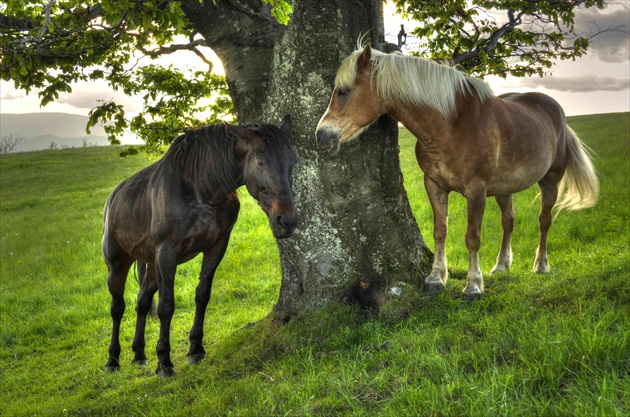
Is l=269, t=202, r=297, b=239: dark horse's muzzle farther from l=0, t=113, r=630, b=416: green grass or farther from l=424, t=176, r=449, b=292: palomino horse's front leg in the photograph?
l=424, t=176, r=449, b=292: palomino horse's front leg

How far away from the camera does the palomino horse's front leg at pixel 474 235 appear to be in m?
5.81

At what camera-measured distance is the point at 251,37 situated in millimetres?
6648

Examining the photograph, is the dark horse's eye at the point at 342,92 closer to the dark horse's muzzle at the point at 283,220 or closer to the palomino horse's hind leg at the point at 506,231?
the dark horse's muzzle at the point at 283,220

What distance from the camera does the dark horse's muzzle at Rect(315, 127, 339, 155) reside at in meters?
5.37

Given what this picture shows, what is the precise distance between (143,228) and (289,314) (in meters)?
2.15

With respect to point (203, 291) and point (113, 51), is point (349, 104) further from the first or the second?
point (113, 51)

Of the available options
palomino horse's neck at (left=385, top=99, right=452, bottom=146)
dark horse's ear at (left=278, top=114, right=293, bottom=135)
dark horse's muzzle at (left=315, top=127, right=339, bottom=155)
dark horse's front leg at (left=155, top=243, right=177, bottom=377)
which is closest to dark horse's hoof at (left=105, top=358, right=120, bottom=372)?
dark horse's front leg at (left=155, top=243, right=177, bottom=377)

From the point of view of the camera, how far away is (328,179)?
598cm

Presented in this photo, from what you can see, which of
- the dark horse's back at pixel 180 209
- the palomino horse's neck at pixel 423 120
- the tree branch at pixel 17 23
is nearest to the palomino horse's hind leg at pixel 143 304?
the dark horse's back at pixel 180 209

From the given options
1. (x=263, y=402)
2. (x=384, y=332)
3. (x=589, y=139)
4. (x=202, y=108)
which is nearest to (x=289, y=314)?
(x=384, y=332)

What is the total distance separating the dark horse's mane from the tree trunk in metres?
0.68

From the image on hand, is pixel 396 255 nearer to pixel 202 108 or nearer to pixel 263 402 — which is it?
pixel 263 402

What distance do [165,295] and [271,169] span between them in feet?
6.75

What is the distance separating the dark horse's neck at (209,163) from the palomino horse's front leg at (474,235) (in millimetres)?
2517
